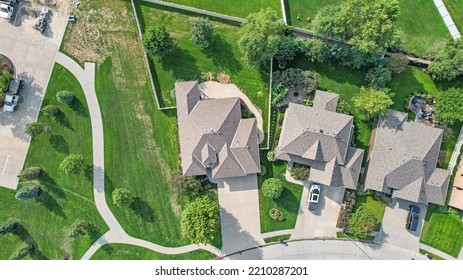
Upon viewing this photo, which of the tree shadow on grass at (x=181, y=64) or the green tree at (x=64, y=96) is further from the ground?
the tree shadow on grass at (x=181, y=64)

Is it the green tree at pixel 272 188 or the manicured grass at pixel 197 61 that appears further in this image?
the manicured grass at pixel 197 61

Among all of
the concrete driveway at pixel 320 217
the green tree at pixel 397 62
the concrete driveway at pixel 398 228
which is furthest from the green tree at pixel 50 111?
the concrete driveway at pixel 398 228

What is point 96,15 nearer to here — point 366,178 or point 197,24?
point 197,24

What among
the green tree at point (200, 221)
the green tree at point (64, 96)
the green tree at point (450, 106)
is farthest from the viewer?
the green tree at point (64, 96)

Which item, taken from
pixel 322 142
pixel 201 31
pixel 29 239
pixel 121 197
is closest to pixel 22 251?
pixel 29 239

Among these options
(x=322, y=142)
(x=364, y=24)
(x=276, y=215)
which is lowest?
(x=276, y=215)

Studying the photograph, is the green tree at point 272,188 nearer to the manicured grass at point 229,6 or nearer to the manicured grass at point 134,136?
the manicured grass at point 134,136

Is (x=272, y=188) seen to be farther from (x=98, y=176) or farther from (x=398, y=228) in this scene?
(x=98, y=176)
